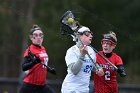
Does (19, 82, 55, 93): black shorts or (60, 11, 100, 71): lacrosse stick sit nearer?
(60, 11, 100, 71): lacrosse stick

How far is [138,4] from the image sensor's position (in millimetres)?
29797

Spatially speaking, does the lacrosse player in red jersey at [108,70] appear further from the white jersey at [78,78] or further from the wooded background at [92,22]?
the wooded background at [92,22]

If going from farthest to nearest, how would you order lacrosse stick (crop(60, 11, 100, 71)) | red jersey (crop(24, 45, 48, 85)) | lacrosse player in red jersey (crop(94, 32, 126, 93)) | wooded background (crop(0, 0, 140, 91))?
wooded background (crop(0, 0, 140, 91)) → red jersey (crop(24, 45, 48, 85)) → lacrosse player in red jersey (crop(94, 32, 126, 93)) → lacrosse stick (crop(60, 11, 100, 71))

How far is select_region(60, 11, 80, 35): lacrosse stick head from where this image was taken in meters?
11.0

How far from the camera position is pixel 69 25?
36.1 ft

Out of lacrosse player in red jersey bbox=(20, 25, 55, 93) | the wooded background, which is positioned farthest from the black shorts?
the wooded background

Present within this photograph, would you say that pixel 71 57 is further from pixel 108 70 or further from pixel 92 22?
pixel 92 22

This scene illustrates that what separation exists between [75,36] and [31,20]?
874 inches

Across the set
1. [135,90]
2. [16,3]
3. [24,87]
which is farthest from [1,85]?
[16,3]

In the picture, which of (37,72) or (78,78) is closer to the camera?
(78,78)

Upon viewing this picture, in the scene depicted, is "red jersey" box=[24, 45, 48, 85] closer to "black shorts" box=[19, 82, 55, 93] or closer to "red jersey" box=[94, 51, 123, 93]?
"black shorts" box=[19, 82, 55, 93]

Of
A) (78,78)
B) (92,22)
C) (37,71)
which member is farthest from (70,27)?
(92,22)

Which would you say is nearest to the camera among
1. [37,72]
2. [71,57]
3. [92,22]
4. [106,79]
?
[71,57]

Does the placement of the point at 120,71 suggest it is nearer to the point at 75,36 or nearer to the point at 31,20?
the point at 75,36
